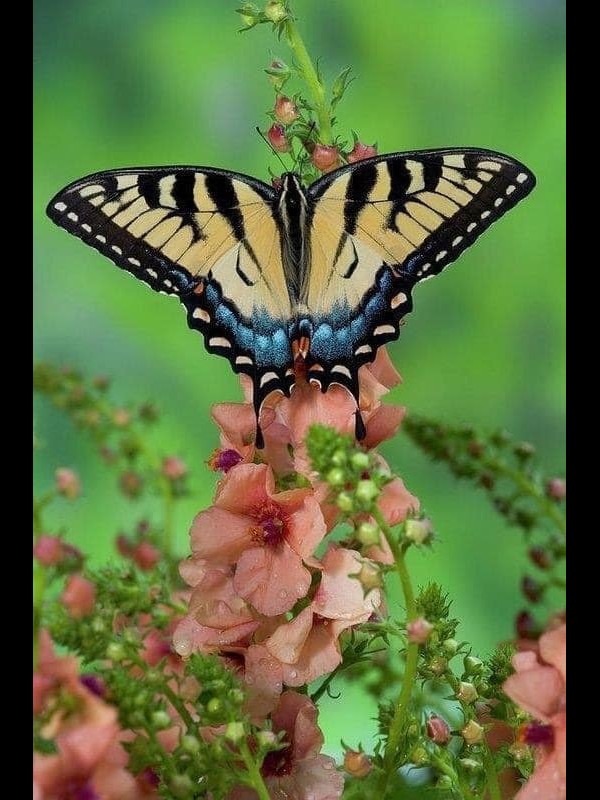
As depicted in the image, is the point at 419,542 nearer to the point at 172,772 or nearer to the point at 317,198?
the point at 172,772

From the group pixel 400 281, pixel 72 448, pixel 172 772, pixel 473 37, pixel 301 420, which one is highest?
pixel 473 37

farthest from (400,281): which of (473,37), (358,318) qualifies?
(473,37)

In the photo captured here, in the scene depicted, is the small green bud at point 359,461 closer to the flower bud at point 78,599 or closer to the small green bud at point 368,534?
the small green bud at point 368,534

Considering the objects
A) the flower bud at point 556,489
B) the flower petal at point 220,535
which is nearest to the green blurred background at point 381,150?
the flower bud at point 556,489

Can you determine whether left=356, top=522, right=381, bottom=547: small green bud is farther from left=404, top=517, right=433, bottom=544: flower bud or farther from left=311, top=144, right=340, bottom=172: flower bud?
left=311, top=144, right=340, bottom=172: flower bud

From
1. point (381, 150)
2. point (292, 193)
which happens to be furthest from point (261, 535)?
point (381, 150)
